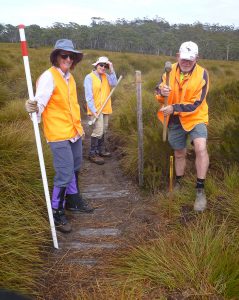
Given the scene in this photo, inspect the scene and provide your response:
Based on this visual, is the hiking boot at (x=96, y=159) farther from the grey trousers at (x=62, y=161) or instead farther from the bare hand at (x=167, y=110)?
the bare hand at (x=167, y=110)

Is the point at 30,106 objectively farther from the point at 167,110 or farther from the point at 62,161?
the point at 167,110

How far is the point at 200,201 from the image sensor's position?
4.34 metres

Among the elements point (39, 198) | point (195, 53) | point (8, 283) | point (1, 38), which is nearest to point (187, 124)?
point (195, 53)

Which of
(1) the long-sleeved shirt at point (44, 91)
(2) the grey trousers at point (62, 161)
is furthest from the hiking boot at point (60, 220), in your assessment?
(1) the long-sleeved shirt at point (44, 91)

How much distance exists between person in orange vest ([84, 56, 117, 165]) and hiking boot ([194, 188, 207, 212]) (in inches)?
105

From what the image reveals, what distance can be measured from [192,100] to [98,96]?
2593 mm

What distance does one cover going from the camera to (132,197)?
210 inches

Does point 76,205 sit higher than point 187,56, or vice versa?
point 187,56

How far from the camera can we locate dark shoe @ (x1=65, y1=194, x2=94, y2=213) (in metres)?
4.87

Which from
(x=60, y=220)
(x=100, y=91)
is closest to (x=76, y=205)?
(x=60, y=220)

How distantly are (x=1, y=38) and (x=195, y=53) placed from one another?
7661cm

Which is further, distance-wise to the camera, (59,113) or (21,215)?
(59,113)

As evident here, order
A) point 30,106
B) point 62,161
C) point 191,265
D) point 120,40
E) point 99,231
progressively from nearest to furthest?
point 191,265 → point 30,106 → point 62,161 → point 99,231 → point 120,40

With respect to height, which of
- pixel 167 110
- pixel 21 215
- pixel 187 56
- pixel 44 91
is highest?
pixel 187 56
